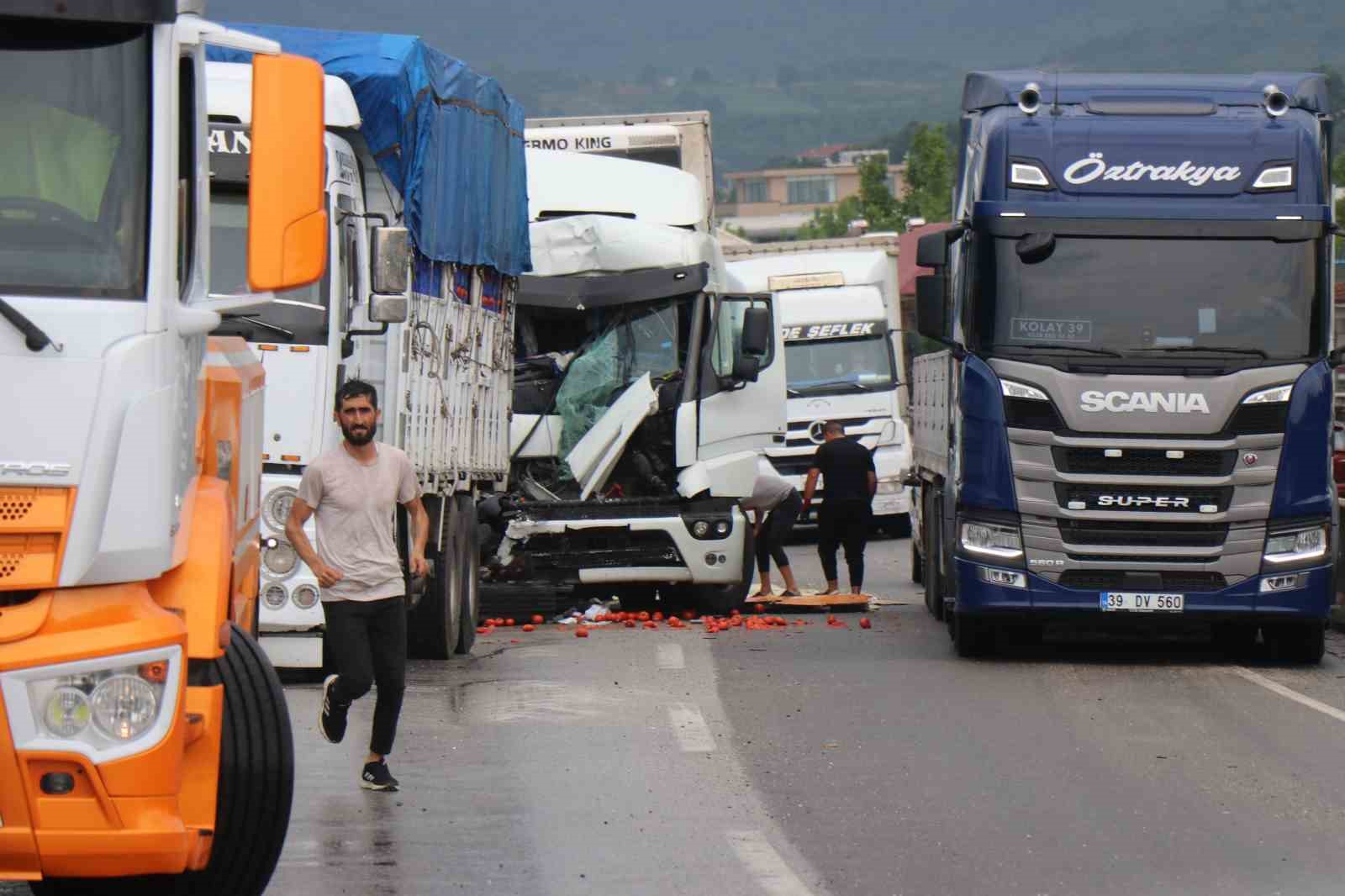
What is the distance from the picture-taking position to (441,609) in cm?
A: 1492

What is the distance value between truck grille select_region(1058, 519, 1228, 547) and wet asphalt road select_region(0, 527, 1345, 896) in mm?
826

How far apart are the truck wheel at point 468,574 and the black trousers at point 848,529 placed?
17.1 ft

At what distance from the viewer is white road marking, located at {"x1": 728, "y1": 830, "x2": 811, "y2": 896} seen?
24.7ft

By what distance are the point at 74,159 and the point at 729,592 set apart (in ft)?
43.3

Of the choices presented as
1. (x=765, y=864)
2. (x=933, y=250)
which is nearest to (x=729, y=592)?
(x=933, y=250)

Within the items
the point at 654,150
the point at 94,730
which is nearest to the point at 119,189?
the point at 94,730

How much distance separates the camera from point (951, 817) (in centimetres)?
902

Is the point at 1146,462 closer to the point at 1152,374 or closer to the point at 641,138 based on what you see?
the point at 1152,374

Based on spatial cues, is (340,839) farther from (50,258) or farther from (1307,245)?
(1307,245)

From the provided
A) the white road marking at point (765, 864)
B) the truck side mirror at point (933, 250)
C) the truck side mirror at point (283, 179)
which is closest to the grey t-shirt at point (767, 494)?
the truck side mirror at point (933, 250)

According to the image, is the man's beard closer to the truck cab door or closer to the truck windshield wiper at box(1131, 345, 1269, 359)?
the truck windshield wiper at box(1131, 345, 1269, 359)

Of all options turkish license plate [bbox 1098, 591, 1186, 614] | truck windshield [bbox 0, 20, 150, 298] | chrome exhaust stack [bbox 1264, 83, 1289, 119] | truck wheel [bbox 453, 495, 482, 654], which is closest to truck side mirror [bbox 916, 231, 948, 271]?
chrome exhaust stack [bbox 1264, 83, 1289, 119]

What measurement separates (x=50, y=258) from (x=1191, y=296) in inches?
389

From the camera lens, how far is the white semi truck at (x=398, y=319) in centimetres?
1227
